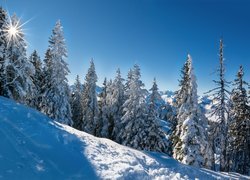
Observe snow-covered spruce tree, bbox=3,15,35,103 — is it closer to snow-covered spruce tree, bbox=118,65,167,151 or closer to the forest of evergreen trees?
the forest of evergreen trees

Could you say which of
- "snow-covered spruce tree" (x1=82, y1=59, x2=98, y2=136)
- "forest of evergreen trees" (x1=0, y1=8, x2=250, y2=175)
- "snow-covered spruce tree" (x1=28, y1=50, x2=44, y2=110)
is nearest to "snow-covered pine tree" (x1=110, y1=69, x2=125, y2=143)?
"forest of evergreen trees" (x1=0, y1=8, x2=250, y2=175)

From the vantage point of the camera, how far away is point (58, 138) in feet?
42.0

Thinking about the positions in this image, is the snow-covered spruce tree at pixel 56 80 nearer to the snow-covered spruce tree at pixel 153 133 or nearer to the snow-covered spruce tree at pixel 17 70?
the snow-covered spruce tree at pixel 17 70

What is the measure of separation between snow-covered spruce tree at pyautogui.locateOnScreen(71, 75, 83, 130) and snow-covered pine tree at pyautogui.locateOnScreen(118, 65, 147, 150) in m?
15.1

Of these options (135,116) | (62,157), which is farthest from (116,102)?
(62,157)

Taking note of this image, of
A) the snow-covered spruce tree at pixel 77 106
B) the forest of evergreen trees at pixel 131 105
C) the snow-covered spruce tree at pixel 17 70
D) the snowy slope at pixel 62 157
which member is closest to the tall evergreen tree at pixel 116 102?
the forest of evergreen trees at pixel 131 105

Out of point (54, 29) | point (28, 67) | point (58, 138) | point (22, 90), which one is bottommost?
point (58, 138)

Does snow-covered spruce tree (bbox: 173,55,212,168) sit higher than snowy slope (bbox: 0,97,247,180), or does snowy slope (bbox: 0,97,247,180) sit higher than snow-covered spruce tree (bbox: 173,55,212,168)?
snow-covered spruce tree (bbox: 173,55,212,168)

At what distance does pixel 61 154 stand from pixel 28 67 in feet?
54.4

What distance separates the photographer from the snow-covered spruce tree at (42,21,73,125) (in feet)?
107

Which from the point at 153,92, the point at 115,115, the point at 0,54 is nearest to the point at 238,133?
the point at 153,92

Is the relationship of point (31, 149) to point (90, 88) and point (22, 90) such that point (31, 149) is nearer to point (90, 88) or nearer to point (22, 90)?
point (22, 90)

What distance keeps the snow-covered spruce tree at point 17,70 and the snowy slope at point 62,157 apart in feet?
30.8

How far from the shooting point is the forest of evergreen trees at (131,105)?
82.4 ft
